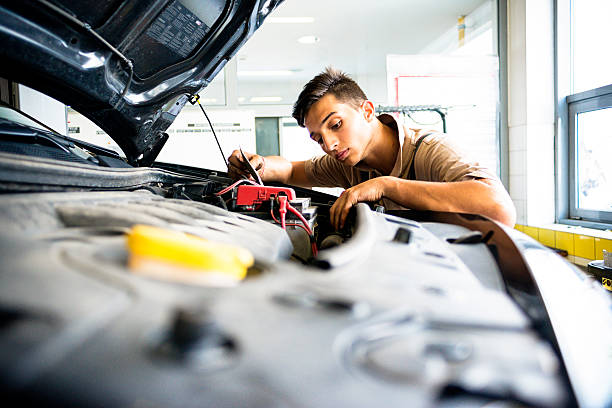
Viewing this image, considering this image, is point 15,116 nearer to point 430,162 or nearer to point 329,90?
point 329,90

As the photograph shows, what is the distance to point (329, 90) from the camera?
1.73 m

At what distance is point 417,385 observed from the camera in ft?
0.85

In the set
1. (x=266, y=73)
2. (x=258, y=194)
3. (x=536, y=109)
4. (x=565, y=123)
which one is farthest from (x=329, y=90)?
(x=266, y=73)

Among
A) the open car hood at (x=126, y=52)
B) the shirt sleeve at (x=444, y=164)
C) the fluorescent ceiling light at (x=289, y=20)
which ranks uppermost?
the fluorescent ceiling light at (x=289, y=20)

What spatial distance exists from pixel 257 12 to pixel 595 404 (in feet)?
3.93

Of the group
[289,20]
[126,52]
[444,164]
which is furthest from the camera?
[289,20]

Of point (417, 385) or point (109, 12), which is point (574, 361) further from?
point (109, 12)

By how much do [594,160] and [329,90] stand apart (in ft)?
10.1

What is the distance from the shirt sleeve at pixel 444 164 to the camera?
4.53ft

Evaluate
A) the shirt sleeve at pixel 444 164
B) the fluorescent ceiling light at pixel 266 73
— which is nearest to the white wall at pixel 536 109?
the shirt sleeve at pixel 444 164

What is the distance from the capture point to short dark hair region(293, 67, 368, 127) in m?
1.72

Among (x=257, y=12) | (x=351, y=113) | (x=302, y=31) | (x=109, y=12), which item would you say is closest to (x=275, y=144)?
(x=302, y=31)

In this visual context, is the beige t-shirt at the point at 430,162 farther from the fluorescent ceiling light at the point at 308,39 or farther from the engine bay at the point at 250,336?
the fluorescent ceiling light at the point at 308,39

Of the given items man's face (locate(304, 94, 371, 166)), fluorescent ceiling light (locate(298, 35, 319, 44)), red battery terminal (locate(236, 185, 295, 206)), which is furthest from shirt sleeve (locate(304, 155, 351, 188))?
fluorescent ceiling light (locate(298, 35, 319, 44))
